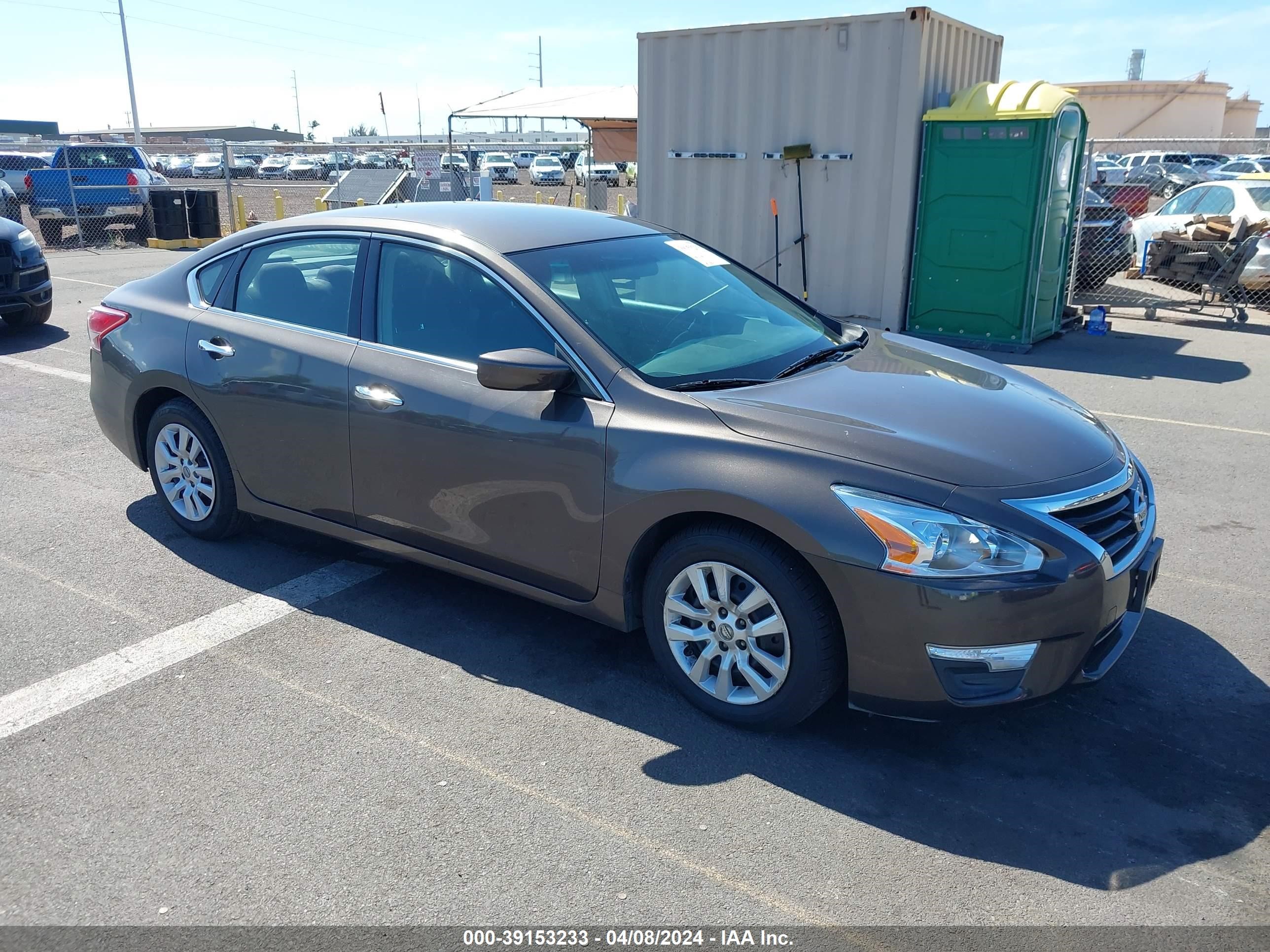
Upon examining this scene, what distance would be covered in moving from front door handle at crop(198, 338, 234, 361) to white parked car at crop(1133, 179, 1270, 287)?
1312 cm

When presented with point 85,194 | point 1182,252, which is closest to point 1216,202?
point 1182,252

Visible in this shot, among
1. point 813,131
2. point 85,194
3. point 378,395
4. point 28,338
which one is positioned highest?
point 813,131

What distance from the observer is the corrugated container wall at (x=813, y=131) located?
10.4 meters

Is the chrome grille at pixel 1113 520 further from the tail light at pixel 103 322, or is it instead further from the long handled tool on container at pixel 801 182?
the long handled tool on container at pixel 801 182

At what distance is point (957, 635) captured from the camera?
3010 millimetres

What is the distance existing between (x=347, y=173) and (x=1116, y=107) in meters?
64.9

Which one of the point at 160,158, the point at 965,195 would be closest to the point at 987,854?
the point at 965,195

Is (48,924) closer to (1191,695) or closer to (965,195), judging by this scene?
(1191,695)

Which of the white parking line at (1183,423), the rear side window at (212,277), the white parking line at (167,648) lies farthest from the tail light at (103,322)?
the white parking line at (1183,423)

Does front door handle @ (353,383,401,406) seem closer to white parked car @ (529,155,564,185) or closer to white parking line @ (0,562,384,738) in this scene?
white parking line @ (0,562,384,738)

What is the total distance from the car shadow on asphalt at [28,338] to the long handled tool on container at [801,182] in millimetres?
7744

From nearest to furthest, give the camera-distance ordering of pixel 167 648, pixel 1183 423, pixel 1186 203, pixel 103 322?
pixel 167 648 < pixel 103 322 < pixel 1183 423 < pixel 1186 203

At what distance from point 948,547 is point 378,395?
228 cm

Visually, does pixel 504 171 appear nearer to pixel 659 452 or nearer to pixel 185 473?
pixel 185 473
